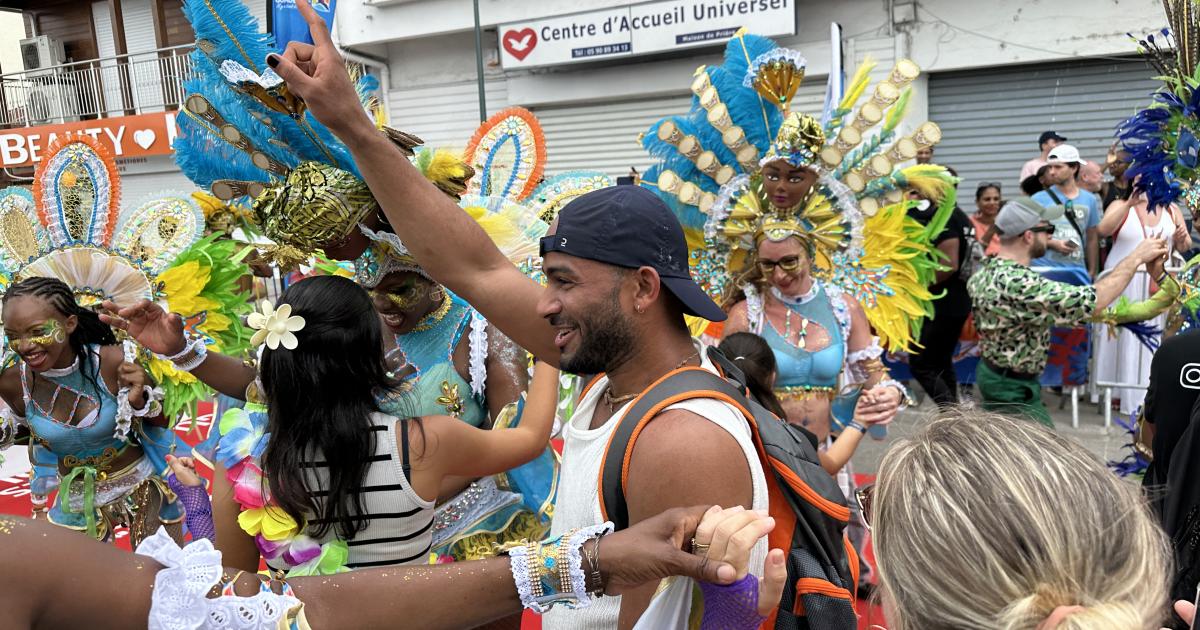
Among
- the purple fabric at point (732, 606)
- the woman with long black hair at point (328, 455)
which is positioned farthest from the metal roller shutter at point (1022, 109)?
the purple fabric at point (732, 606)

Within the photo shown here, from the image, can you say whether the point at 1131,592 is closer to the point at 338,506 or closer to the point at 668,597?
the point at 668,597

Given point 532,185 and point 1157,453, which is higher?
point 532,185

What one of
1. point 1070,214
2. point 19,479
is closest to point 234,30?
point 19,479

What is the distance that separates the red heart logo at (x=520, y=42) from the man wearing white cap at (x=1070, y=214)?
8458 millimetres

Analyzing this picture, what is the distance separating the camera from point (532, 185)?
3.66 metres

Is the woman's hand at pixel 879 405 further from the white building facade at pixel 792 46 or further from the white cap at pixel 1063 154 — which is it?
the white building facade at pixel 792 46

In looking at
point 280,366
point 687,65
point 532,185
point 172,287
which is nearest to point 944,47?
point 687,65

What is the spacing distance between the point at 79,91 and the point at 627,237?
18269mm

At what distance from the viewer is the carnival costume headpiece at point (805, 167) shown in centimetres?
383

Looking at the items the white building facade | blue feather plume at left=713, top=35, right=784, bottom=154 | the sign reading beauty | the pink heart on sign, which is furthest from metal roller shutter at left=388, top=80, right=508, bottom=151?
blue feather plume at left=713, top=35, right=784, bottom=154

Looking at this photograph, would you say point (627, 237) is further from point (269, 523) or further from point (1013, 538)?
point (269, 523)

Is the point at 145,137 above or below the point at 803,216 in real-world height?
above

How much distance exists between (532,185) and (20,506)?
4619mm

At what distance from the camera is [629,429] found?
1.54 m
